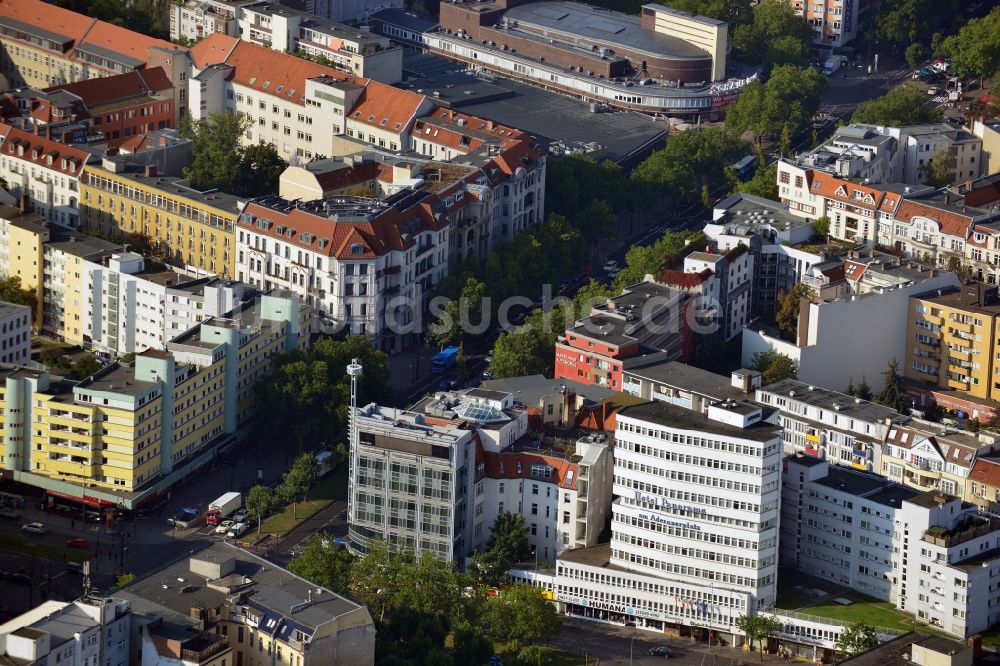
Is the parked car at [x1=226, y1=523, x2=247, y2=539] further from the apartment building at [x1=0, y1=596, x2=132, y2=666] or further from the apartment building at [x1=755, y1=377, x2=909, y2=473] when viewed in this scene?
the apartment building at [x1=755, y1=377, x2=909, y2=473]

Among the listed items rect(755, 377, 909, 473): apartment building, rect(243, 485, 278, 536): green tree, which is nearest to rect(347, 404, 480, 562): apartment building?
rect(243, 485, 278, 536): green tree

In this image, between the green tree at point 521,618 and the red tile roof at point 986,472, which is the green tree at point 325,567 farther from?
the red tile roof at point 986,472

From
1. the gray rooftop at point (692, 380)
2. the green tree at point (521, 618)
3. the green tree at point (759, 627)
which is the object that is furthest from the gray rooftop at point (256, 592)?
the gray rooftop at point (692, 380)

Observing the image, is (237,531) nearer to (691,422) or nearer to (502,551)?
(502,551)

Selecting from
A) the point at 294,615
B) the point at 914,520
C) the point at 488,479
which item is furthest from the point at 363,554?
the point at 914,520

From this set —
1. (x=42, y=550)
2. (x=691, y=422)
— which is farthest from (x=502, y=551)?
(x=42, y=550)
